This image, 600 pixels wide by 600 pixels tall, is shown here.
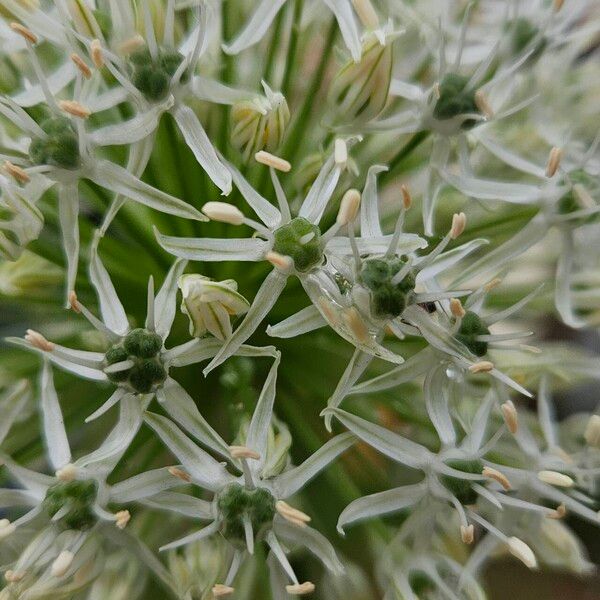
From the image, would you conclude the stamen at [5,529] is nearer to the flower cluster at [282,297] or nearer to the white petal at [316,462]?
the flower cluster at [282,297]

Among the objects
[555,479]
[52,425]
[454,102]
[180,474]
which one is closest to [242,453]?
[180,474]

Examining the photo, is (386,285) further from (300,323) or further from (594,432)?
(594,432)

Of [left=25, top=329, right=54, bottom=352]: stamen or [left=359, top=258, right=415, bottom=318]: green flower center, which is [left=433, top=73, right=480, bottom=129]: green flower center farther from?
[left=25, top=329, right=54, bottom=352]: stamen

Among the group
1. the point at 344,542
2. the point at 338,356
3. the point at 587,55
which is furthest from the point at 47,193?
the point at 587,55

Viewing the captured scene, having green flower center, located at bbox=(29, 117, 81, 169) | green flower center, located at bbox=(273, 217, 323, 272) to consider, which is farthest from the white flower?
green flower center, located at bbox=(29, 117, 81, 169)

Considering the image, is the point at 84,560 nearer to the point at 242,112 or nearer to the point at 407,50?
the point at 242,112
